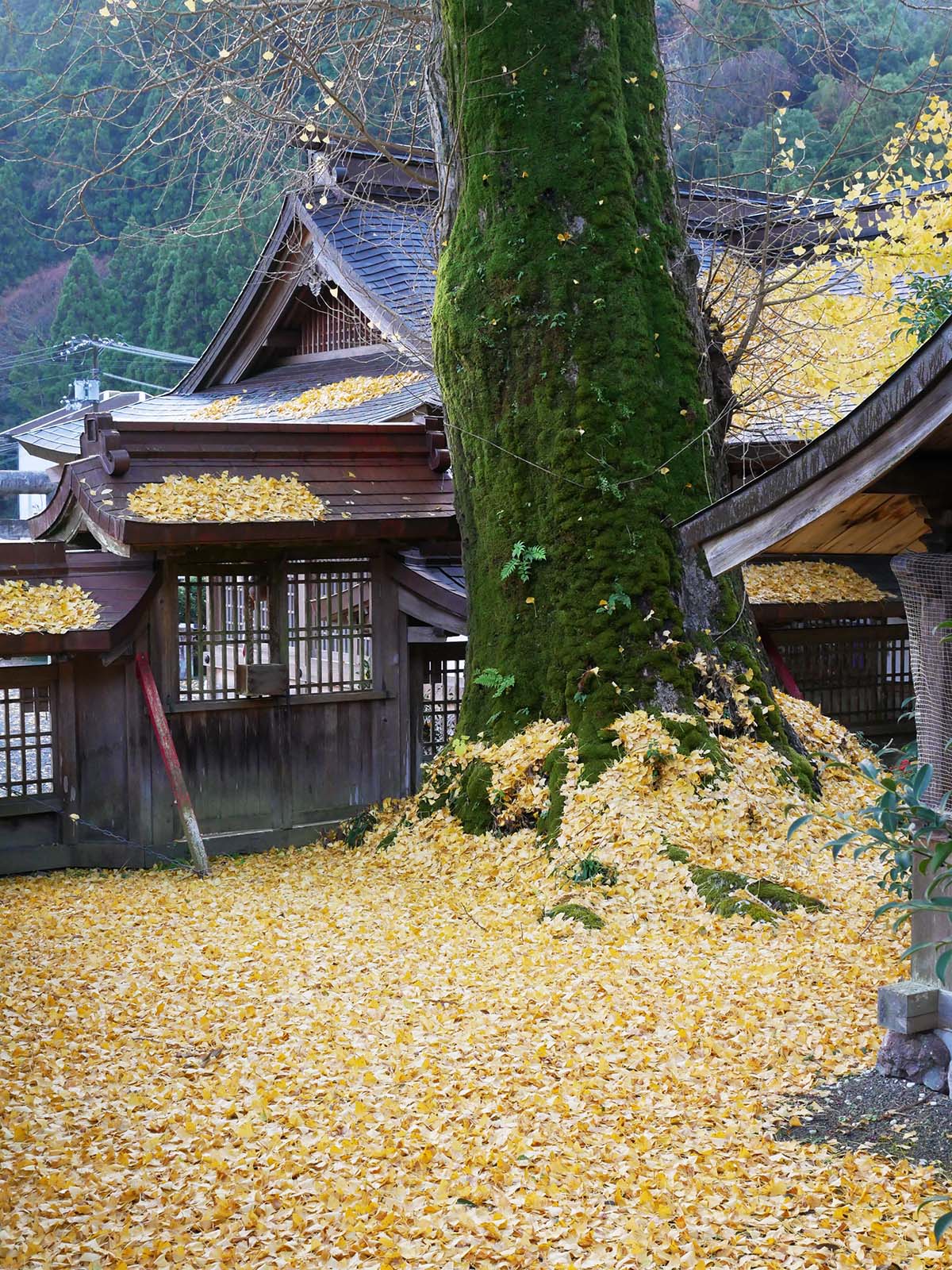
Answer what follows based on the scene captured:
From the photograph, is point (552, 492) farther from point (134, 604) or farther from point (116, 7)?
point (116, 7)

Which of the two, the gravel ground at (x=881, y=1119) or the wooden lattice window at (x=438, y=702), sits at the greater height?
the wooden lattice window at (x=438, y=702)

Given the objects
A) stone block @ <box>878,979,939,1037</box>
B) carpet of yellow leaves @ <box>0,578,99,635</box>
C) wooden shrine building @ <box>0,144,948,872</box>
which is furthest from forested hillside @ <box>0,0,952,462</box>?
stone block @ <box>878,979,939,1037</box>

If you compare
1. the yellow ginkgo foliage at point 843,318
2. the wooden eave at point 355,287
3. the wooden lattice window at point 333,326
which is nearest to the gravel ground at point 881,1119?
the yellow ginkgo foliage at point 843,318

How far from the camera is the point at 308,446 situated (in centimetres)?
1006

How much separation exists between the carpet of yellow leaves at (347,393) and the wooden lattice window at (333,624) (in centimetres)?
402

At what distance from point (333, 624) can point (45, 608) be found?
Answer: 2.55 m

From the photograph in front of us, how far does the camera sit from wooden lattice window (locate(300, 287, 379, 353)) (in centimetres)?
1494

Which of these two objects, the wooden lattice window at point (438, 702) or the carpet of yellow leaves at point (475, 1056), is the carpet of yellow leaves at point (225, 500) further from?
the carpet of yellow leaves at point (475, 1056)

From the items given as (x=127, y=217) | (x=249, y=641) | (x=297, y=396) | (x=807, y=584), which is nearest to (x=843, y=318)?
(x=807, y=584)

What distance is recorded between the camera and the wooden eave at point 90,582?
852cm

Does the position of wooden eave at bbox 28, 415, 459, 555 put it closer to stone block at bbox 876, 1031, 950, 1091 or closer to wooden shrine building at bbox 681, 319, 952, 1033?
wooden shrine building at bbox 681, 319, 952, 1033

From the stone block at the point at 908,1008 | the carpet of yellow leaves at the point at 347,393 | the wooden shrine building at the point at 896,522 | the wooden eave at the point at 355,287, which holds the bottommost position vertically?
the stone block at the point at 908,1008

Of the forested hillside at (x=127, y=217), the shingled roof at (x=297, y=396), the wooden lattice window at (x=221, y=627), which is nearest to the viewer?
the wooden lattice window at (x=221, y=627)

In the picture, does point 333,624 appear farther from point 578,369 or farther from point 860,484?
point 860,484
